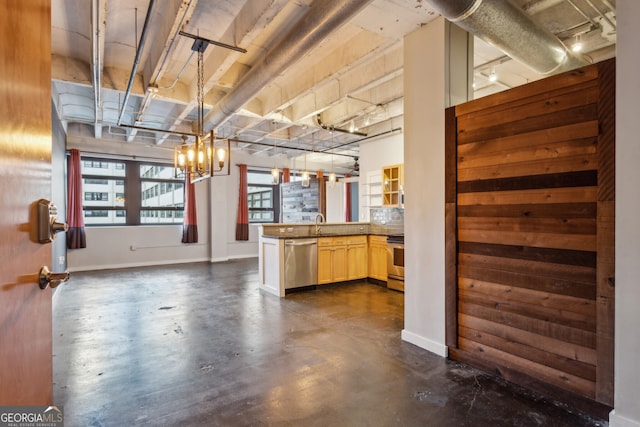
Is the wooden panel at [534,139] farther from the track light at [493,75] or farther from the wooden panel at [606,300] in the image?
the track light at [493,75]

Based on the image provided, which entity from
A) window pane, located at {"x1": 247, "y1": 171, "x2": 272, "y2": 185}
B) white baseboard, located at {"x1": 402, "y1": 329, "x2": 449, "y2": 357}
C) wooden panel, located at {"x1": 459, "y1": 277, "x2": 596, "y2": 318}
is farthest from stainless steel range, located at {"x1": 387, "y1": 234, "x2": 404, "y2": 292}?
window pane, located at {"x1": 247, "y1": 171, "x2": 272, "y2": 185}

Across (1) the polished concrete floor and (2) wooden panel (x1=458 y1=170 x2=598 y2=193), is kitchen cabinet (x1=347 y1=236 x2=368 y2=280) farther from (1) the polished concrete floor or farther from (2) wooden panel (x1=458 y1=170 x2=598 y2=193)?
(2) wooden panel (x1=458 y1=170 x2=598 y2=193)

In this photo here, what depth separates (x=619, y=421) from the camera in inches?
74.3

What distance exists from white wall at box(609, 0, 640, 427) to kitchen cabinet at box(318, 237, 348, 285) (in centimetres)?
401

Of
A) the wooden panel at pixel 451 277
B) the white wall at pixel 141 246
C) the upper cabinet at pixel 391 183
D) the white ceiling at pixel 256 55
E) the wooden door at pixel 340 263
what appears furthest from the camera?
the white wall at pixel 141 246

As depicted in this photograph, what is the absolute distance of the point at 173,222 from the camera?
345 inches

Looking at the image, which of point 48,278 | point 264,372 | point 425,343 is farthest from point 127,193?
point 48,278

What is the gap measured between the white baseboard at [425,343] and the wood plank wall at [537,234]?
0.10 m

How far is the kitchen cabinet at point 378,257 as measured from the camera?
578 cm

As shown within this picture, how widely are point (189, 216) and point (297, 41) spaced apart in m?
6.46

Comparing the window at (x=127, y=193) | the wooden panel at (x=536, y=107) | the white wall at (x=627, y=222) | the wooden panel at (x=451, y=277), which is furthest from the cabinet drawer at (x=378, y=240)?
the window at (x=127, y=193)

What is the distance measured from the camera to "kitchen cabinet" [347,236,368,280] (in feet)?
19.3

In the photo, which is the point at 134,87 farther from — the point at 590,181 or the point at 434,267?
the point at 590,181

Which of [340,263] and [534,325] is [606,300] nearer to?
[534,325]
